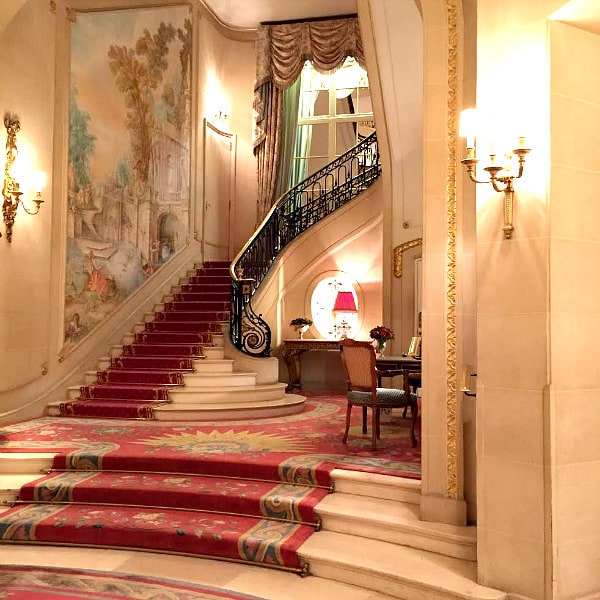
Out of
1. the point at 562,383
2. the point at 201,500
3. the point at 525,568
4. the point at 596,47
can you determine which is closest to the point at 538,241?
the point at 562,383

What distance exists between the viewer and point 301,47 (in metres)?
11.7

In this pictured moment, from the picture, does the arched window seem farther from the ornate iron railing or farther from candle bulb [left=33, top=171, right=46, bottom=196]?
candle bulb [left=33, top=171, right=46, bottom=196]

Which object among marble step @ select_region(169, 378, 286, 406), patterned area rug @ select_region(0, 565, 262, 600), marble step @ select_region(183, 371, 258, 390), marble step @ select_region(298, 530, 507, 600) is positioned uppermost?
marble step @ select_region(183, 371, 258, 390)

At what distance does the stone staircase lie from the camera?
11.8ft

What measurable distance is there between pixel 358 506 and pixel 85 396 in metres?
4.38

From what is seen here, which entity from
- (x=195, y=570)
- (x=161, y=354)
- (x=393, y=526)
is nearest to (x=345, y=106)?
(x=161, y=354)

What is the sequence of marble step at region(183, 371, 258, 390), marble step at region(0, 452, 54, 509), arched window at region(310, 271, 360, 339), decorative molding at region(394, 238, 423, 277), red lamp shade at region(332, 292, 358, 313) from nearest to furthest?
marble step at region(0, 452, 54, 509) < marble step at region(183, 371, 258, 390) < decorative molding at region(394, 238, 423, 277) < red lamp shade at region(332, 292, 358, 313) < arched window at region(310, 271, 360, 339)

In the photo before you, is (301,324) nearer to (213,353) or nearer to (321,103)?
(213,353)

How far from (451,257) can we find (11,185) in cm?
457

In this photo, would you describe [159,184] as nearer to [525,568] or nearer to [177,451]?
[177,451]

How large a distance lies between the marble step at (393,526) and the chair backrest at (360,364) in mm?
1379

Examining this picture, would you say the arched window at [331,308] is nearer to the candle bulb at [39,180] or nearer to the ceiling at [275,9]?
the ceiling at [275,9]

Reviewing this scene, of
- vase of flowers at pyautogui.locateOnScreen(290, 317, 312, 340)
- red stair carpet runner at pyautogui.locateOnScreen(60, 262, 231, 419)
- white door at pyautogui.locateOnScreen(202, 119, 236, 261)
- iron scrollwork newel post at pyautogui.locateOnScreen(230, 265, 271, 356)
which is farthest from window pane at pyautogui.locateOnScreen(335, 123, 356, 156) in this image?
iron scrollwork newel post at pyautogui.locateOnScreen(230, 265, 271, 356)

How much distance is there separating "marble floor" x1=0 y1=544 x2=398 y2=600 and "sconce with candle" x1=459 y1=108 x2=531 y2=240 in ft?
7.26
